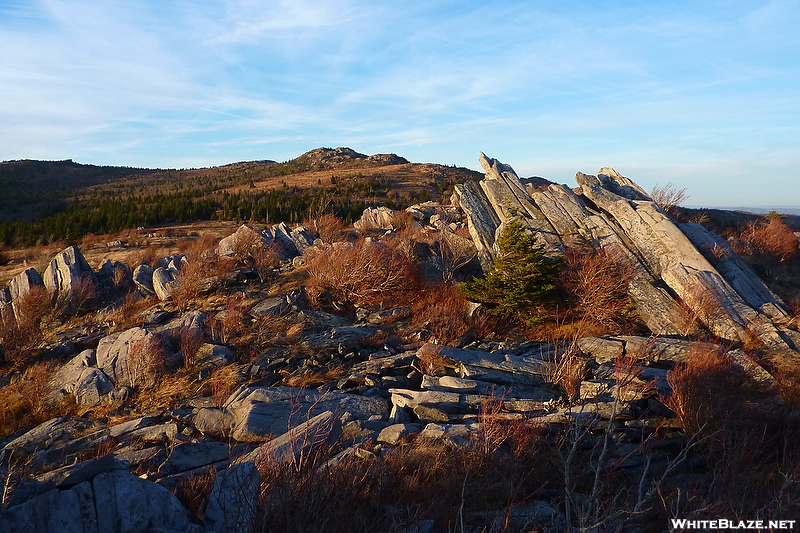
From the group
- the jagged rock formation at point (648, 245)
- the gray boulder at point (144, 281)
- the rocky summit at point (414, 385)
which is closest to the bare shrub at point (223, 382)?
the rocky summit at point (414, 385)

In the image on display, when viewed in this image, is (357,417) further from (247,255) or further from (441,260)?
(247,255)

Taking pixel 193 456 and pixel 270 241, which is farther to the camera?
pixel 270 241

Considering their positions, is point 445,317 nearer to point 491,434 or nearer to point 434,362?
point 434,362

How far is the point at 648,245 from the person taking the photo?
12.9 m

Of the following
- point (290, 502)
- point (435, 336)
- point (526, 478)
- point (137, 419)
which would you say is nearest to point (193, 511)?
point (290, 502)

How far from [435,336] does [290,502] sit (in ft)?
24.9

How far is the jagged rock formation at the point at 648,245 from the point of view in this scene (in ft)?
34.1

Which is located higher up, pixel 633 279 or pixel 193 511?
pixel 633 279

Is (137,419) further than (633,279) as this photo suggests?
No

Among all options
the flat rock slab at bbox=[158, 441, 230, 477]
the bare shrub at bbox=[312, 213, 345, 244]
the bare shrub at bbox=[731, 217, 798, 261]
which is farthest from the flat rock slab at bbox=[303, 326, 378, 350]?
the bare shrub at bbox=[731, 217, 798, 261]

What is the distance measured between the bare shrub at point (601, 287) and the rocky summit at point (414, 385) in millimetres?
58

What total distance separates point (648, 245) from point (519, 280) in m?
4.28

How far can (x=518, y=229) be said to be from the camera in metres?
12.6

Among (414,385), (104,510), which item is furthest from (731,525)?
(414,385)
